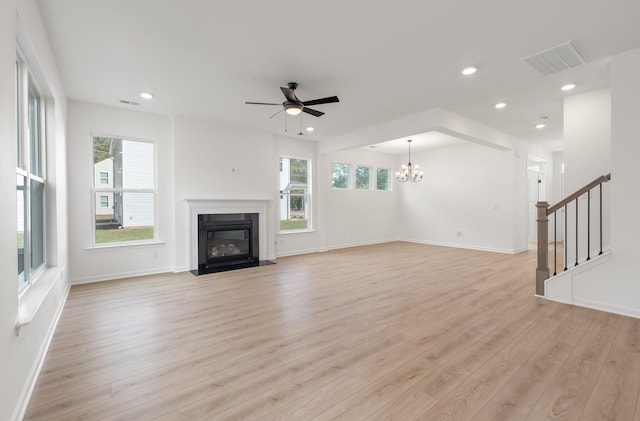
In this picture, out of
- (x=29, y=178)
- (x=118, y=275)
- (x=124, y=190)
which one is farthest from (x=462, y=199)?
(x=29, y=178)

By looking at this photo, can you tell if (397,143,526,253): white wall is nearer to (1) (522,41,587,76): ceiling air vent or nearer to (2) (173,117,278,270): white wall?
(1) (522,41,587,76): ceiling air vent

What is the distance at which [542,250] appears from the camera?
4.04 m

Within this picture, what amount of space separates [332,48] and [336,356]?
3012 mm

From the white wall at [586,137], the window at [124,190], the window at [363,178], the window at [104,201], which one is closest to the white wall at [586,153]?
the white wall at [586,137]

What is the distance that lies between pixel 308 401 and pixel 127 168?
16.8ft

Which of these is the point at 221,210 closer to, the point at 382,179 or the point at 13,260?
the point at 13,260

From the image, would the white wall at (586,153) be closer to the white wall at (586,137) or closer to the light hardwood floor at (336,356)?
the white wall at (586,137)

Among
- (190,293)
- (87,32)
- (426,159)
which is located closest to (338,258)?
(190,293)

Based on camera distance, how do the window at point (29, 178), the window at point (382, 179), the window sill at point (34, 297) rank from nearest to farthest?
the window sill at point (34, 297)
the window at point (29, 178)
the window at point (382, 179)

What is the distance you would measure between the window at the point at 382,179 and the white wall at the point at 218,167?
3.83 metres

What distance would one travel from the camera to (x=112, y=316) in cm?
342

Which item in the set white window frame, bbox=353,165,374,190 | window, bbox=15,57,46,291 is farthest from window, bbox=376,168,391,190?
window, bbox=15,57,46,291

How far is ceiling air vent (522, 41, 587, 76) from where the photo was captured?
3.17m

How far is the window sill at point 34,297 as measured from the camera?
6.43 ft
